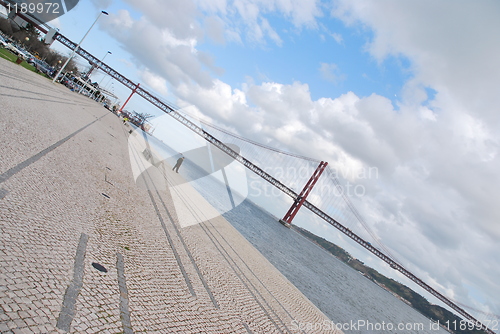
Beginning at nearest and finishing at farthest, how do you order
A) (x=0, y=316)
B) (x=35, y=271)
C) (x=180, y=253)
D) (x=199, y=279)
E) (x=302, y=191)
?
(x=0, y=316)
(x=35, y=271)
(x=199, y=279)
(x=180, y=253)
(x=302, y=191)

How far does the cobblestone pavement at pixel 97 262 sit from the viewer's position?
2844 millimetres

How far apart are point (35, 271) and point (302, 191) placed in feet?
188

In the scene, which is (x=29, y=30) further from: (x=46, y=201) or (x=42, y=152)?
(x=46, y=201)

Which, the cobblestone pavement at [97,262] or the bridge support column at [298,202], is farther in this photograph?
the bridge support column at [298,202]

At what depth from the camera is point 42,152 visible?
703 cm

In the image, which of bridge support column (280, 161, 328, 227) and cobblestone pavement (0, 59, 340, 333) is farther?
bridge support column (280, 161, 328, 227)

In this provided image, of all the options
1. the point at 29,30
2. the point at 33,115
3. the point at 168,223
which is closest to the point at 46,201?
the point at 168,223

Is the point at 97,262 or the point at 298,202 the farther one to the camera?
the point at 298,202

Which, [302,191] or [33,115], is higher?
[302,191]

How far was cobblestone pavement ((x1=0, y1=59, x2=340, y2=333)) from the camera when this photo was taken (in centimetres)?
284

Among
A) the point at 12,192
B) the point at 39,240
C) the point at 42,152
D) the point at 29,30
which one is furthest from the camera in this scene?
the point at 29,30

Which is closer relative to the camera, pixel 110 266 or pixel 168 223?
pixel 110 266

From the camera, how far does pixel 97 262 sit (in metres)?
3.96

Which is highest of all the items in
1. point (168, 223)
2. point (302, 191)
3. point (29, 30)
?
point (302, 191)
